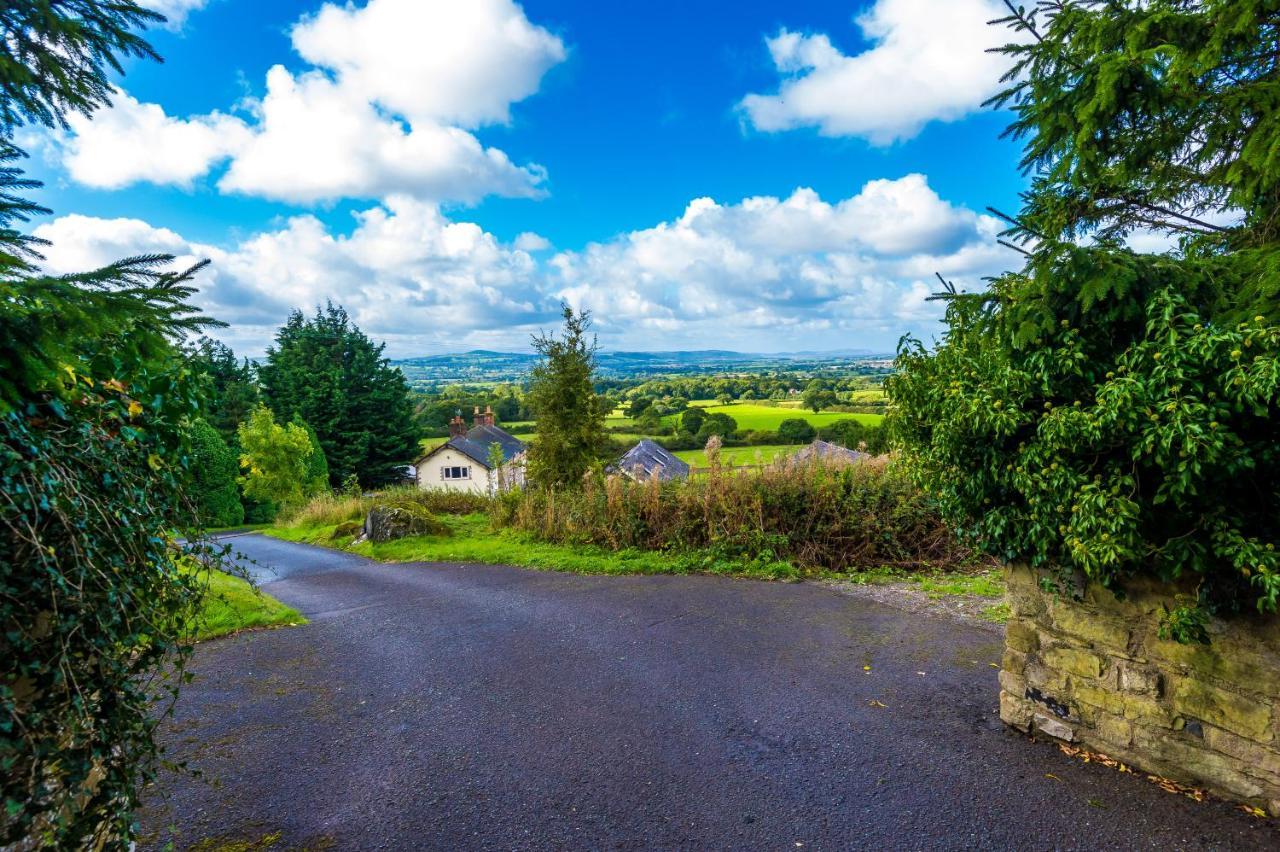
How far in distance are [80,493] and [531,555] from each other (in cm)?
884

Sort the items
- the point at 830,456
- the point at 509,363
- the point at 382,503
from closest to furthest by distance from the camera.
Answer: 1. the point at 830,456
2. the point at 382,503
3. the point at 509,363

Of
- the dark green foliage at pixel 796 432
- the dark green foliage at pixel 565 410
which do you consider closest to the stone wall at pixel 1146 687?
the dark green foliage at pixel 565 410

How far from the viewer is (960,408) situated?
3.83 meters

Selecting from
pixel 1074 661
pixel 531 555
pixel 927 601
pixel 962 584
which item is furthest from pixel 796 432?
pixel 1074 661

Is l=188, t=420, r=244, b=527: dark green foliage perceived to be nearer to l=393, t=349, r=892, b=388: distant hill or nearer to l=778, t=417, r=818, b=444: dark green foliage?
l=778, t=417, r=818, b=444: dark green foliage

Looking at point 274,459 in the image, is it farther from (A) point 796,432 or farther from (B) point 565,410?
(A) point 796,432

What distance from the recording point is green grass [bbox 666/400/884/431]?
32.3 metres

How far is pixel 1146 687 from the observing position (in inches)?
144

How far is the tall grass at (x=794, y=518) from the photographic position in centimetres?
929

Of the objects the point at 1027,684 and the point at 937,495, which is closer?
the point at 1027,684

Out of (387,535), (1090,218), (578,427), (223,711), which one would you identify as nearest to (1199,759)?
(1090,218)

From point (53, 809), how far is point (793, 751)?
12.2 feet

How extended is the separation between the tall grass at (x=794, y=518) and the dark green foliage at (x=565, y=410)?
335 cm

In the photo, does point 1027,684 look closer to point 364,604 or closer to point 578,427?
point 364,604
